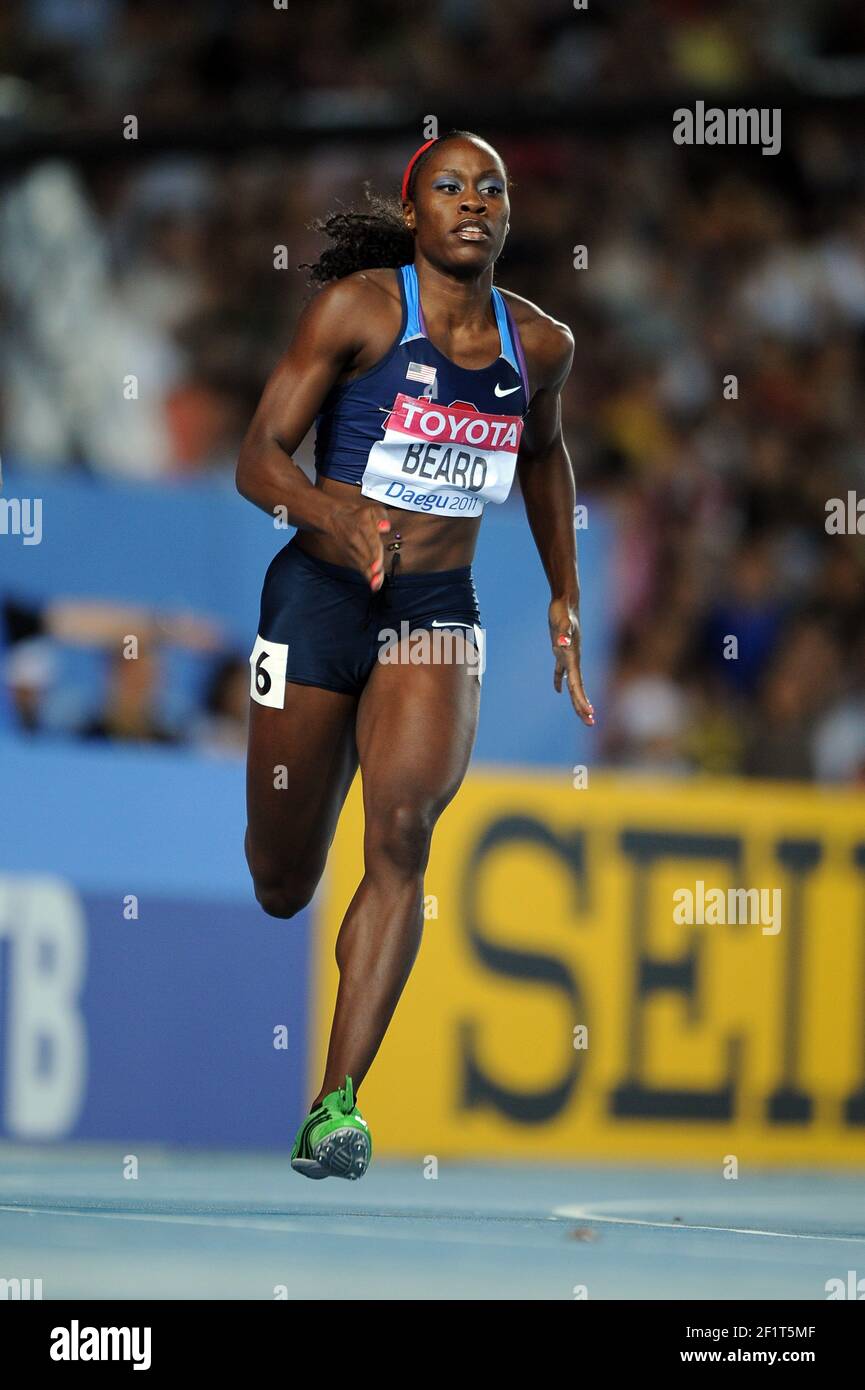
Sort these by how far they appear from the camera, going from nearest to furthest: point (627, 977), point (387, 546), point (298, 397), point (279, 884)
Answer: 1. point (298, 397)
2. point (387, 546)
3. point (279, 884)
4. point (627, 977)

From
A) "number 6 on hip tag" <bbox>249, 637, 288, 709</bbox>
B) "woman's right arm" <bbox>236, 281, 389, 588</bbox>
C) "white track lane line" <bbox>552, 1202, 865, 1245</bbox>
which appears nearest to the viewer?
"woman's right arm" <bbox>236, 281, 389, 588</bbox>

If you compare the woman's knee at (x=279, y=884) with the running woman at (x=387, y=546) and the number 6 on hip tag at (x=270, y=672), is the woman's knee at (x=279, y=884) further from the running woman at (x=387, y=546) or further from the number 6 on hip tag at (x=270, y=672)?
the number 6 on hip tag at (x=270, y=672)

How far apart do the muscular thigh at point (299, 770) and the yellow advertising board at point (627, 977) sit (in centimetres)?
249

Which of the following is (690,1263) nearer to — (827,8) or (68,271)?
(68,271)

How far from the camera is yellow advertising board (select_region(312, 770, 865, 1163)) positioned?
8.15m

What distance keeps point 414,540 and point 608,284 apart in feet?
25.7

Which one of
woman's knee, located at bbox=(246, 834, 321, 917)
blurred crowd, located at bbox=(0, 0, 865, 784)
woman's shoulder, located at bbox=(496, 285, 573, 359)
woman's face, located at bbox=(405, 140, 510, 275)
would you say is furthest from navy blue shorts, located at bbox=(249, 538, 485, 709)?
blurred crowd, located at bbox=(0, 0, 865, 784)

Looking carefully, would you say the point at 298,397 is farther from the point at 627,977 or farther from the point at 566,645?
the point at 627,977

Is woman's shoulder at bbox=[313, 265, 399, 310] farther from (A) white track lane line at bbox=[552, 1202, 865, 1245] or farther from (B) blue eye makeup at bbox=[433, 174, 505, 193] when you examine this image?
(A) white track lane line at bbox=[552, 1202, 865, 1245]

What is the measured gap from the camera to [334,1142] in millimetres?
4836

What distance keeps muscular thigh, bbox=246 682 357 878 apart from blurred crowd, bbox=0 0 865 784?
2959mm

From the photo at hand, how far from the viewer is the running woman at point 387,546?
5.08 metres

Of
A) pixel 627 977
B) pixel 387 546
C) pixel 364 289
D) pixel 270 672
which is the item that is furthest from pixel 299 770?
pixel 627 977
